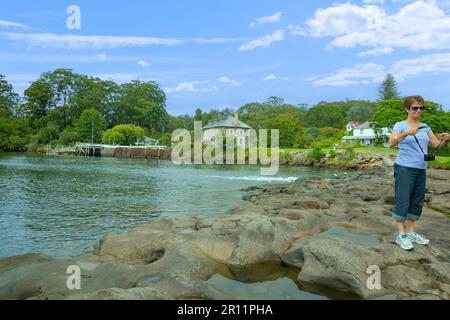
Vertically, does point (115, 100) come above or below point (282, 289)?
above

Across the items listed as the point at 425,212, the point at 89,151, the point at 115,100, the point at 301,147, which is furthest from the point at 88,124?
the point at 425,212

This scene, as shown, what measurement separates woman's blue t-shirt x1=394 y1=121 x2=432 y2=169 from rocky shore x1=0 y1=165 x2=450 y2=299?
1722 mm

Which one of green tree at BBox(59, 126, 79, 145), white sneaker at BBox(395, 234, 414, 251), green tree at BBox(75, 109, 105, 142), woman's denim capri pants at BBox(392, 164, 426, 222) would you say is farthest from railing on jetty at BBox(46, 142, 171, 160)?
woman's denim capri pants at BBox(392, 164, 426, 222)

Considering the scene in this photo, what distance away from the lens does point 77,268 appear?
709 centimetres

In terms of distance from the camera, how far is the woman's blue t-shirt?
6.83 m

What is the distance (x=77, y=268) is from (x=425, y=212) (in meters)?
11.2

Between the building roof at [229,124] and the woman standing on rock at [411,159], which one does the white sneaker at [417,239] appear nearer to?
the woman standing on rock at [411,159]

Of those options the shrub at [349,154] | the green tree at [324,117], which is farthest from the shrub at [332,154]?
the green tree at [324,117]

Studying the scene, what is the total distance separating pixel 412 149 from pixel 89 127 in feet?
343

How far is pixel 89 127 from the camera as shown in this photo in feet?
338

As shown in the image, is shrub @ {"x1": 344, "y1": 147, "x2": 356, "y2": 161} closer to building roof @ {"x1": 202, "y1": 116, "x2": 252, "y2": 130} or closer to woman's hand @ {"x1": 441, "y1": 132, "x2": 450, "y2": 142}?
building roof @ {"x1": 202, "y1": 116, "x2": 252, "y2": 130}

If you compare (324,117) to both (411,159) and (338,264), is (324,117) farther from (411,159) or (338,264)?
(338,264)

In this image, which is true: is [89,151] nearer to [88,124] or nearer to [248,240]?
[88,124]
